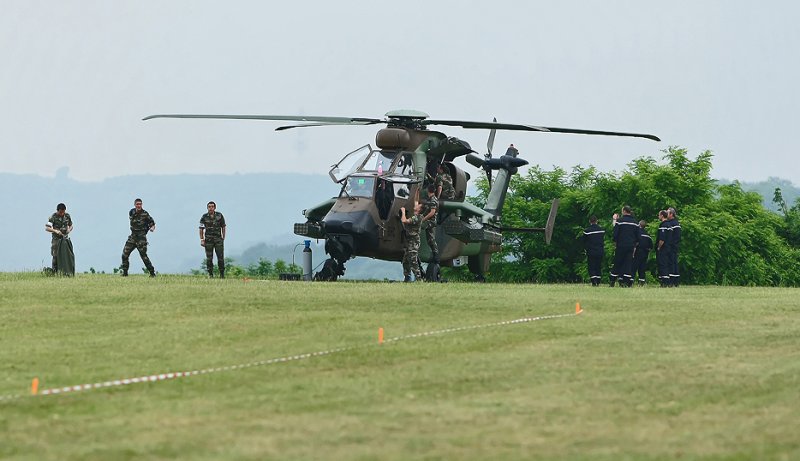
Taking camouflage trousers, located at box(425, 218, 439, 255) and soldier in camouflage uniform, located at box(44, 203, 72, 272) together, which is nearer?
camouflage trousers, located at box(425, 218, 439, 255)

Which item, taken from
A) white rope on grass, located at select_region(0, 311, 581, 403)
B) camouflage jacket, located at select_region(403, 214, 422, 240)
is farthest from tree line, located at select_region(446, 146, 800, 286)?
white rope on grass, located at select_region(0, 311, 581, 403)

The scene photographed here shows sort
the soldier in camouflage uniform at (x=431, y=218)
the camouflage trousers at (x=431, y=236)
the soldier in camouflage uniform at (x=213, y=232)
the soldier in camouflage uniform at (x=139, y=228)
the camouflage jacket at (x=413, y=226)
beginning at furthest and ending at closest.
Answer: the camouflage trousers at (x=431, y=236)
the soldier in camouflage uniform at (x=213, y=232)
the soldier in camouflage uniform at (x=431, y=218)
the soldier in camouflage uniform at (x=139, y=228)
the camouflage jacket at (x=413, y=226)

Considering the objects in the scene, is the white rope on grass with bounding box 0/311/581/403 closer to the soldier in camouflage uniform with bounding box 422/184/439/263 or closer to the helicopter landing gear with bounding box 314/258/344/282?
the soldier in camouflage uniform with bounding box 422/184/439/263

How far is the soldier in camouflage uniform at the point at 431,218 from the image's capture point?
1190 inches

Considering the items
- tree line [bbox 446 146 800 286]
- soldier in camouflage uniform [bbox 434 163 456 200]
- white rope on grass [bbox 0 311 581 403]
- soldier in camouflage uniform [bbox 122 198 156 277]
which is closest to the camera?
white rope on grass [bbox 0 311 581 403]

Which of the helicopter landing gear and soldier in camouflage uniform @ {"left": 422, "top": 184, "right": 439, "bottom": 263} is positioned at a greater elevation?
soldier in camouflage uniform @ {"left": 422, "top": 184, "right": 439, "bottom": 263}

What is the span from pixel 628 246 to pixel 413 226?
4830 mm

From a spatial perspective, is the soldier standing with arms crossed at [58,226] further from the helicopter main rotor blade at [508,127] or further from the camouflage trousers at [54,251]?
the helicopter main rotor blade at [508,127]

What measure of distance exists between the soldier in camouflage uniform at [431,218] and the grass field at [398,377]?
6.54m

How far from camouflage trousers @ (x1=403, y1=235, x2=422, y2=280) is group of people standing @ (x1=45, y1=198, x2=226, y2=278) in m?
4.15

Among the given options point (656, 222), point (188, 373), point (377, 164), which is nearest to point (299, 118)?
point (377, 164)

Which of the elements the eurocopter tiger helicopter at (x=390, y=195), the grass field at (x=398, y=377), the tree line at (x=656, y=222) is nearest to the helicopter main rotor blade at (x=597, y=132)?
the eurocopter tiger helicopter at (x=390, y=195)

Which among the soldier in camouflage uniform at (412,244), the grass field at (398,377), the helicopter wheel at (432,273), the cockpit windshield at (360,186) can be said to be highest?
the cockpit windshield at (360,186)

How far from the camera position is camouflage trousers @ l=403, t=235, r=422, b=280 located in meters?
30.0
